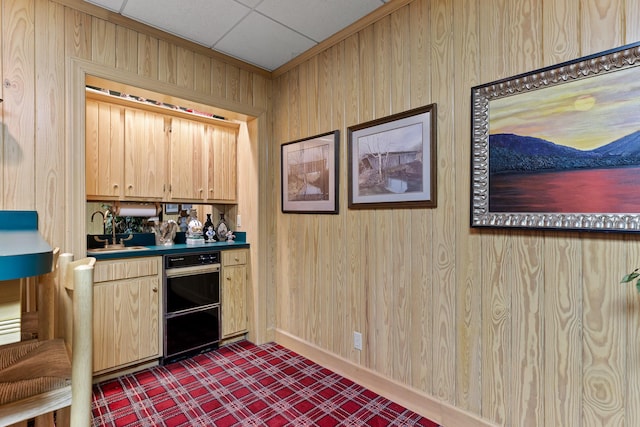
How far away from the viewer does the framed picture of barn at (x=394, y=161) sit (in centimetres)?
199

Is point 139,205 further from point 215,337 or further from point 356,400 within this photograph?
point 356,400

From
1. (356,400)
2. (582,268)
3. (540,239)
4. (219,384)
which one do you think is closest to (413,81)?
(540,239)

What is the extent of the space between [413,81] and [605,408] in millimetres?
1966

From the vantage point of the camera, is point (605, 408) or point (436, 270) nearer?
point (605, 408)

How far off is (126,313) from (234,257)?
1.00 m

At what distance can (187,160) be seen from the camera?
10.6ft

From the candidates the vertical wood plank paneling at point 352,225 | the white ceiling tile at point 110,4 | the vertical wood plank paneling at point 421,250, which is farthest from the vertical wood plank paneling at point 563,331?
the white ceiling tile at point 110,4

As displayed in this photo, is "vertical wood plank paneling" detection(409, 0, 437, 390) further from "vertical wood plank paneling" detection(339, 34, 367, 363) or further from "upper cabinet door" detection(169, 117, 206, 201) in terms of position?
"upper cabinet door" detection(169, 117, 206, 201)

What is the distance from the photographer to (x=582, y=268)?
146cm

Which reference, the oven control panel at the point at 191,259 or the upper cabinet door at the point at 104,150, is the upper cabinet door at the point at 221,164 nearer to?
the oven control panel at the point at 191,259

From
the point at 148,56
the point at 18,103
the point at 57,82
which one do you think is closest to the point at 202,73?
the point at 148,56

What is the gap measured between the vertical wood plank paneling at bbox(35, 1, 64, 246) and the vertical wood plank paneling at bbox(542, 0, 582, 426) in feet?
9.61

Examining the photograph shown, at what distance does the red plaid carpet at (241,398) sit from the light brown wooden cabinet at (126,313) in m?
0.17

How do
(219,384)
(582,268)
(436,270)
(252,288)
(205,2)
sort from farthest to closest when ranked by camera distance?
(252,288) → (219,384) → (205,2) → (436,270) → (582,268)
